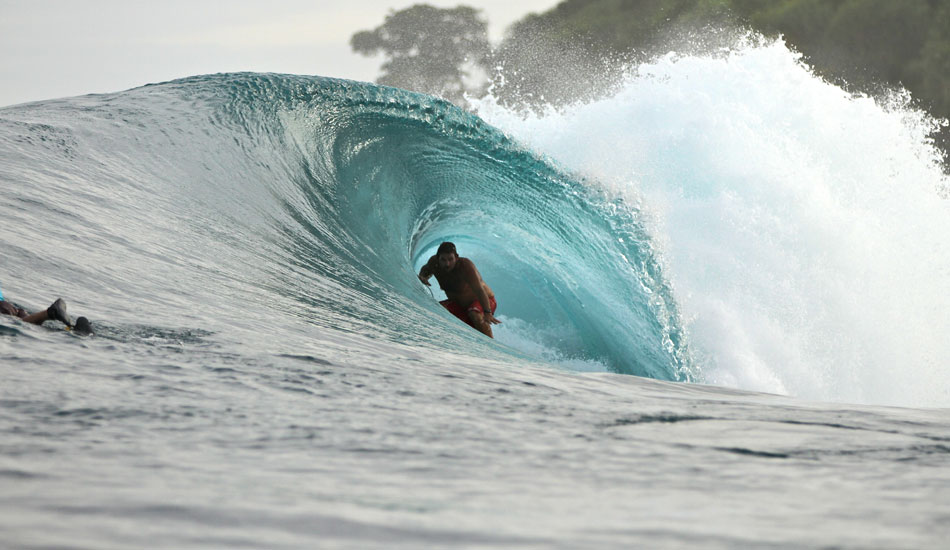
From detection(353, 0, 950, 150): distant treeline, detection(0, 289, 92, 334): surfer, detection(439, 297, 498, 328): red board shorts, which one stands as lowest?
detection(0, 289, 92, 334): surfer

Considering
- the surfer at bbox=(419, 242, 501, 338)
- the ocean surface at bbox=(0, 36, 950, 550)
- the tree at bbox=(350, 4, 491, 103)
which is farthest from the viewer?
the tree at bbox=(350, 4, 491, 103)

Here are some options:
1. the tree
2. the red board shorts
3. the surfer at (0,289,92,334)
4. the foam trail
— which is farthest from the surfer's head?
the tree

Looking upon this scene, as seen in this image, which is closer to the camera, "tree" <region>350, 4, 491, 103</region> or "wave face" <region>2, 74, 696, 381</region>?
"wave face" <region>2, 74, 696, 381</region>

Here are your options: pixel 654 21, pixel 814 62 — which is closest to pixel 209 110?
pixel 814 62

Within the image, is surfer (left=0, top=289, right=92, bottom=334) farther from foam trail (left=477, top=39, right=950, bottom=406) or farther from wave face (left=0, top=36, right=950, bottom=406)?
foam trail (left=477, top=39, right=950, bottom=406)

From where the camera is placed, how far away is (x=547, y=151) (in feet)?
30.5

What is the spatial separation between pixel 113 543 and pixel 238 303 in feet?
8.56

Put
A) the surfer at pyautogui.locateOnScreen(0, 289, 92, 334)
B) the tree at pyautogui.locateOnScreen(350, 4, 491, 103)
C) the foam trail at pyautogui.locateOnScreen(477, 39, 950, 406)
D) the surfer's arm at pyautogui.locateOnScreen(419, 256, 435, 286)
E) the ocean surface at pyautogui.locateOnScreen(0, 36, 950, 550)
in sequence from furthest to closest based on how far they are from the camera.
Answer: the tree at pyautogui.locateOnScreen(350, 4, 491, 103)
the foam trail at pyautogui.locateOnScreen(477, 39, 950, 406)
the surfer's arm at pyautogui.locateOnScreen(419, 256, 435, 286)
the surfer at pyautogui.locateOnScreen(0, 289, 92, 334)
the ocean surface at pyautogui.locateOnScreen(0, 36, 950, 550)

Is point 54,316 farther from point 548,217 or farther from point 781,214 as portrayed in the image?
point 781,214

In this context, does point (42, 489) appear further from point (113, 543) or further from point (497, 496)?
point (497, 496)

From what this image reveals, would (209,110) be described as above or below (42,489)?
above

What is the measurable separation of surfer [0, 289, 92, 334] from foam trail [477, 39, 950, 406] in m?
5.37

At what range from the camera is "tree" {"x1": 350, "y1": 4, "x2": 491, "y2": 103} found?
145ft

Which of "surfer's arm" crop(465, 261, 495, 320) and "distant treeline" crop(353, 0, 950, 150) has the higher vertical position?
"distant treeline" crop(353, 0, 950, 150)
